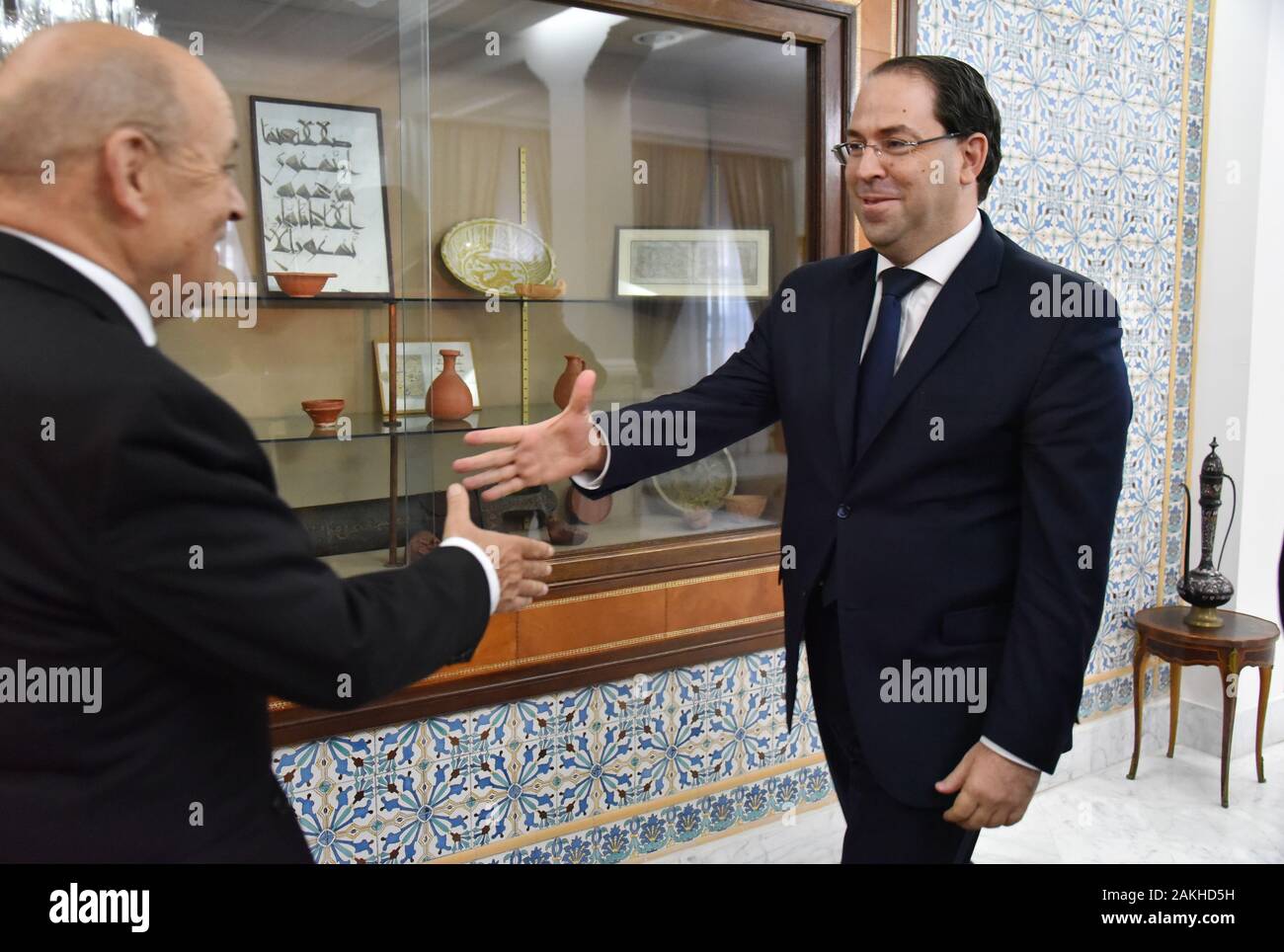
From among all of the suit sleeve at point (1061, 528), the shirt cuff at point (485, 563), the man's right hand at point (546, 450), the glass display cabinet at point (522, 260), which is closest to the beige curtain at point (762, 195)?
the glass display cabinet at point (522, 260)

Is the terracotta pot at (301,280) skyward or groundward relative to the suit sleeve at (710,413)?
skyward

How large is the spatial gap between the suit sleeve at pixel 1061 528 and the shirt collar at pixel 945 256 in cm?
22

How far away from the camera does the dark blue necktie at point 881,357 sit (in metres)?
1.86

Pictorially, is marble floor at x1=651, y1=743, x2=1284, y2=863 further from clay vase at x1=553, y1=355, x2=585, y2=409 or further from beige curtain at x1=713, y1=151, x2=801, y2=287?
beige curtain at x1=713, y1=151, x2=801, y2=287

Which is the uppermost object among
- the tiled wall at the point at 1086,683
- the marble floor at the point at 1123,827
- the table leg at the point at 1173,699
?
the tiled wall at the point at 1086,683

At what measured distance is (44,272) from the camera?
1105mm

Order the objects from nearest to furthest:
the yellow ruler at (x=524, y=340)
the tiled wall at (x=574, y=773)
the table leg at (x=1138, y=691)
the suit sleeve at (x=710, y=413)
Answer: the suit sleeve at (x=710, y=413) → the tiled wall at (x=574, y=773) → the yellow ruler at (x=524, y=340) → the table leg at (x=1138, y=691)

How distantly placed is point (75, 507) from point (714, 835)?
2425 millimetres

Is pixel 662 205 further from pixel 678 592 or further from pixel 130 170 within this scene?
pixel 130 170

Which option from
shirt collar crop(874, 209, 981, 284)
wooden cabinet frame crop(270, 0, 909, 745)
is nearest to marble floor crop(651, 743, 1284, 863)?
wooden cabinet frame crop(270, 0, 909, 745)

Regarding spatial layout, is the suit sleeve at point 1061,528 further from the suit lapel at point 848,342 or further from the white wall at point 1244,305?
the white wall at point 1244,305
